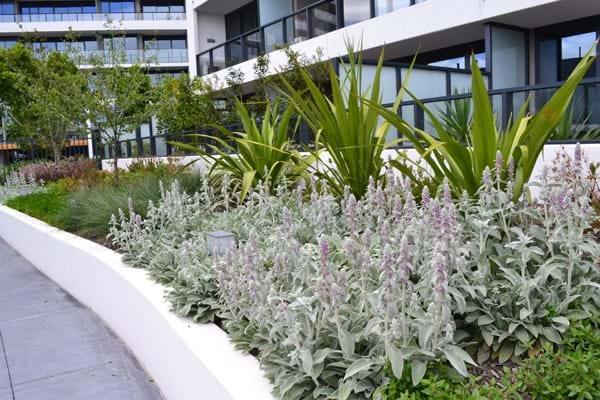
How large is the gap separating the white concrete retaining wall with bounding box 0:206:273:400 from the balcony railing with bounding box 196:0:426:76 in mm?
9524

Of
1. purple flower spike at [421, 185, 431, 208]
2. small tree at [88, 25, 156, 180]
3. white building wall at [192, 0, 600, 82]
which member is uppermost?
white building wall at [192, 0, 600, 82]

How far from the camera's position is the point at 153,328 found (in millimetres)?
3512

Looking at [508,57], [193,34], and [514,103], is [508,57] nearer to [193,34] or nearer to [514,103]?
[514,103]

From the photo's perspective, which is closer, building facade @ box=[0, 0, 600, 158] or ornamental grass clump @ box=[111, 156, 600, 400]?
ornamental grass clump @ box=[111, 156, 600, 400]

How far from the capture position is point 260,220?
428 cm

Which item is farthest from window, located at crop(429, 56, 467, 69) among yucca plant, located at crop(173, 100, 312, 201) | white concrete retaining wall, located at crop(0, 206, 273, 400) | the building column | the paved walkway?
the building column

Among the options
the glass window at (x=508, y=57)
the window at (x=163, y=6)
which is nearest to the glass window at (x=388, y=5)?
the glass window at (x=508, y=57)

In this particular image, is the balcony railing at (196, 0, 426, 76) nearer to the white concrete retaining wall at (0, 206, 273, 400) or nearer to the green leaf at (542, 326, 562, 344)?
the white concrete retaining wall at (0, 206, 273, 400)

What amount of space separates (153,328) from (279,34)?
15.0 meters

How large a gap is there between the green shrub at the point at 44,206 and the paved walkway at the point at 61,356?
1924 mm

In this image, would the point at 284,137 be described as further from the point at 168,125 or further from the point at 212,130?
the point at 168,125

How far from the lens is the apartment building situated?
9.89m

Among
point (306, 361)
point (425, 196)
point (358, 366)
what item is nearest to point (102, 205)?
point (425, 196)

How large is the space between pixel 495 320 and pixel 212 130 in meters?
13.1
